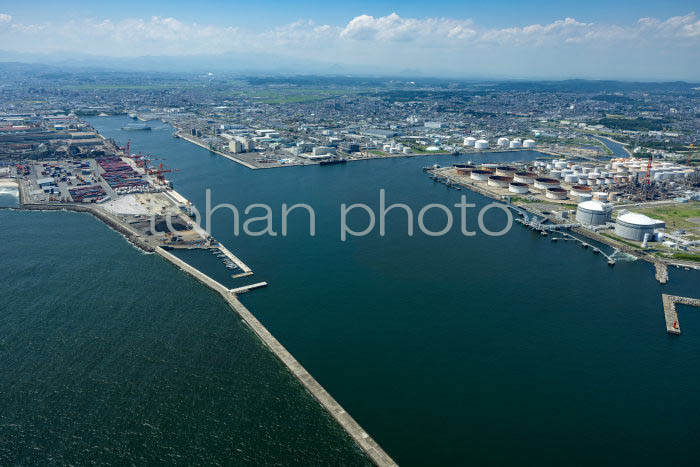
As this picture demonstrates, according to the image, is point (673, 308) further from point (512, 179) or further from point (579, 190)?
point (512, 179)

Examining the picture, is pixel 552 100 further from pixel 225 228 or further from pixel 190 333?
pixel 190 333

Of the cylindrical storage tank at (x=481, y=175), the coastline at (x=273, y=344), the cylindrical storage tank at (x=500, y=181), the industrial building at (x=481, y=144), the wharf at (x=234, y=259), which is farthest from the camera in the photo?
the industrial building at (x=481, y=144)

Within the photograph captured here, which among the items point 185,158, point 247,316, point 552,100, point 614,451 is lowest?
point 614,451

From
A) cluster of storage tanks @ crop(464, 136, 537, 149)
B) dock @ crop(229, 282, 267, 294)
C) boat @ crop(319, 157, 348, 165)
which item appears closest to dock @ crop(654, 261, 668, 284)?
dock @ crop(229, 282, 267, 294)

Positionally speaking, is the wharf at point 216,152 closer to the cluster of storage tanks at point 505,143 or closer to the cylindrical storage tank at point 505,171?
the cylindrical storage tank at point 505,171

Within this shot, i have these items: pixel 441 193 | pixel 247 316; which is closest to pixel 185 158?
pixel 441 193

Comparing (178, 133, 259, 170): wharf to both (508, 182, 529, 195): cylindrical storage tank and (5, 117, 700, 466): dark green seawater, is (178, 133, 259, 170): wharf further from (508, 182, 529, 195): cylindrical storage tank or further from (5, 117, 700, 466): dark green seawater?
(508, 182, 529, 195): cylindrical storage tank

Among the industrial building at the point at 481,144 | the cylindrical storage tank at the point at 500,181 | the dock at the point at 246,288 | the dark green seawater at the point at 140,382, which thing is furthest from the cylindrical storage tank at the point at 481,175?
the dark green seawater at the point at 140,382
